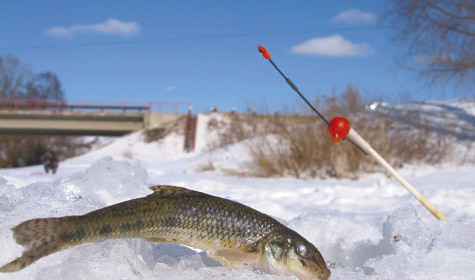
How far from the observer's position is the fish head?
5.60ft

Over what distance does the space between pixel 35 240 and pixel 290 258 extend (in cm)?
94

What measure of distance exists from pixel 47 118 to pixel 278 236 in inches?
1381

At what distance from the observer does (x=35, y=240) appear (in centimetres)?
146

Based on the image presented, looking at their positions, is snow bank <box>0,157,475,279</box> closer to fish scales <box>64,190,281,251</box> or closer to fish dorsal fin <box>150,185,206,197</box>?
fish scales <box>64,190,281,251</box>

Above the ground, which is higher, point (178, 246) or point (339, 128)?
point (339, 128)

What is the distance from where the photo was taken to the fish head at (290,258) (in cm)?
171

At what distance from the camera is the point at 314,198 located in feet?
23.6

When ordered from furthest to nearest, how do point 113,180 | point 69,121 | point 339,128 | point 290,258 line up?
point 69,121, point 113,180, point 339,128, point 290,258

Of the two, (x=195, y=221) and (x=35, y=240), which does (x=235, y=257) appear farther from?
(x=35, y=240)

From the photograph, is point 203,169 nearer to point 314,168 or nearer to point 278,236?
point 314,168

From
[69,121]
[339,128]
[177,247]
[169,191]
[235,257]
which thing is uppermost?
[339,128]

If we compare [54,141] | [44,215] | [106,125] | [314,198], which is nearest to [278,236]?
[44,215]

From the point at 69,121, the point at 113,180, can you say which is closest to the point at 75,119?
the point at 69,121

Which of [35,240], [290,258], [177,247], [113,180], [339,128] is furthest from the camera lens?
[113,180]
